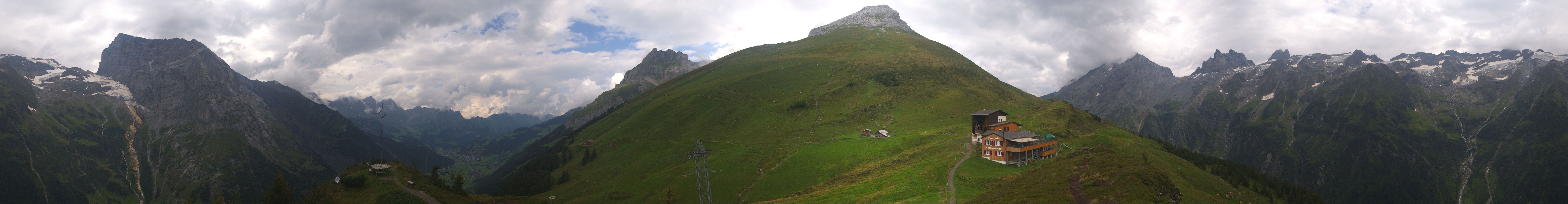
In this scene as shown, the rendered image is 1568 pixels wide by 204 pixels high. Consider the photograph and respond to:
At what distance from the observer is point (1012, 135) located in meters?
78.6

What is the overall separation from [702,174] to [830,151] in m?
25.9

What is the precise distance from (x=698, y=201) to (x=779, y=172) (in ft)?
51.4

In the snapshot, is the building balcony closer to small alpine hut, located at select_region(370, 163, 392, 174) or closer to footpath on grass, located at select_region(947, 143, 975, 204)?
footpath on grass, located at select_region(947, 143, 975, 204)

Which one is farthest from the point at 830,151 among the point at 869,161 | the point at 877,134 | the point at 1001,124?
the point at 1001,124

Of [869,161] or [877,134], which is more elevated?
[877,134]

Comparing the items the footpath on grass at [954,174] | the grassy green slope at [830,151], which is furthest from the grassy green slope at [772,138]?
the footpath on grass at [954,174]

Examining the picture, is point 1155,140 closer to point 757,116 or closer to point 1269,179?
point 1269,179

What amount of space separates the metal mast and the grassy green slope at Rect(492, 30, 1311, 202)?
217 centimetres

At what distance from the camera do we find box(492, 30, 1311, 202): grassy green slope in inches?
2827

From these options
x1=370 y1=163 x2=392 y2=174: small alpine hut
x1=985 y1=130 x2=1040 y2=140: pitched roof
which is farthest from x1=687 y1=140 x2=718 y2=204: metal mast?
x1=370 y1=163 x2=392 y2=174: small alpine hut

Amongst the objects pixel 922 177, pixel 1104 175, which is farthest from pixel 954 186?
pixel 1104 175

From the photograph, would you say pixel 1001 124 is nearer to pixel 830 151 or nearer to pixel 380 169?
pixel 830 151

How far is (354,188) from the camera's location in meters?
76.3

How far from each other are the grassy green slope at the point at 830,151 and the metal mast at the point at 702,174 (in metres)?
2.17
